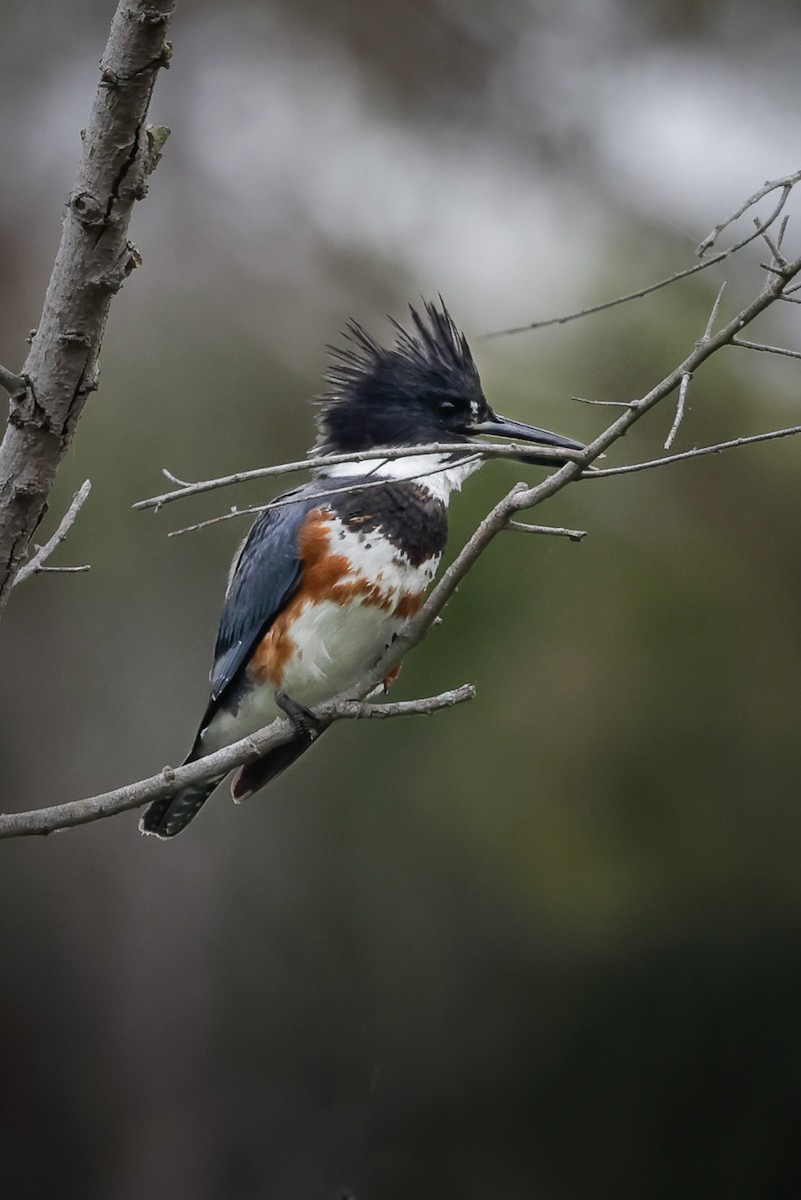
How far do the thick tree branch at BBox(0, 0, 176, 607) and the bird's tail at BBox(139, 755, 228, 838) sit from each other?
76 cm

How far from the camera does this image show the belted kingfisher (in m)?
1.77

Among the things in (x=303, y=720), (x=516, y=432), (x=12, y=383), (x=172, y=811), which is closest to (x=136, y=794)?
(x=303, y=720)

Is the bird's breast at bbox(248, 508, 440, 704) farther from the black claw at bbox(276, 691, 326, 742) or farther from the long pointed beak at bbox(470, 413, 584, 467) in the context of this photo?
the long pointed beak at bbox(470, 413, 584, 467)

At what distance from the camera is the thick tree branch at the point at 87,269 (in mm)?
1059

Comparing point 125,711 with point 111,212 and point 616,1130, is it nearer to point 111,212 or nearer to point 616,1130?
point 616,1130

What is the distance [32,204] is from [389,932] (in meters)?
2.12

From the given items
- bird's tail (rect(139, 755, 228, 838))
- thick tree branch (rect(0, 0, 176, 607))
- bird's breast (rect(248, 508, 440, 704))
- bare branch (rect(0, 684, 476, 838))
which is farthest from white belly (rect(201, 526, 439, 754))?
thick tree branch (rect(0, 0, 176, 607))

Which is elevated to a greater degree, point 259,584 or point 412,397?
point 412,397

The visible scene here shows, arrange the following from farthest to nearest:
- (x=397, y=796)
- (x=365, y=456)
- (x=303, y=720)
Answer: (x=397, y=796), (x=303, y=720), (x=365, y=456)

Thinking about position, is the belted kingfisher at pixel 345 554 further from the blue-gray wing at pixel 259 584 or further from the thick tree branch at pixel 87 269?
the thick tree branch at pixel 87 269

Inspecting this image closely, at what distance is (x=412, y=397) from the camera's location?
1992 mm

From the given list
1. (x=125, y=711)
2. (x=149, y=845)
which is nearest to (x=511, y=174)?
(x=125, y=711)

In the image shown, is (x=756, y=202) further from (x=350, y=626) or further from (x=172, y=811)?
(x=172, y=811)

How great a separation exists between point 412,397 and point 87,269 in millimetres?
912
